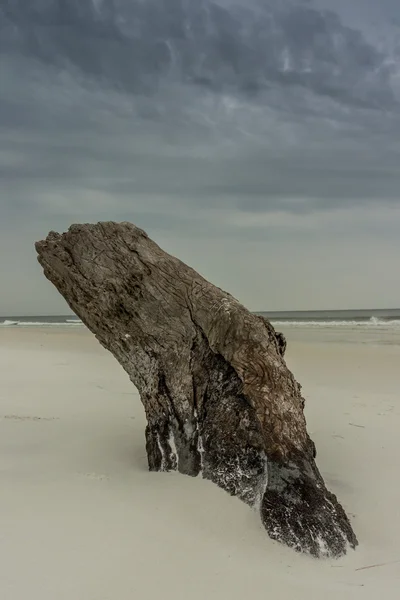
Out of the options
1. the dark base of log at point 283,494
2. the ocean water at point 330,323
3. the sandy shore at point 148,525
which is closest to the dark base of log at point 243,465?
the dark base of log at point 283,494

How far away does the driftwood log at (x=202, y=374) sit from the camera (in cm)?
322

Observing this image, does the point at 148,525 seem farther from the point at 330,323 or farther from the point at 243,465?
the point at 330,323

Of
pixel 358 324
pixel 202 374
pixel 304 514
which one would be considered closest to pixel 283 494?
pixel 304 514

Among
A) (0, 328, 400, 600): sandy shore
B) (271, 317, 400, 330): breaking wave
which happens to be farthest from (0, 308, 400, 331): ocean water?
(0, 328, 400, 600): sandy shore

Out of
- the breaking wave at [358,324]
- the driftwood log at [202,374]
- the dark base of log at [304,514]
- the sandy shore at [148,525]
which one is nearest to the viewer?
the sandy shore at [148,525]

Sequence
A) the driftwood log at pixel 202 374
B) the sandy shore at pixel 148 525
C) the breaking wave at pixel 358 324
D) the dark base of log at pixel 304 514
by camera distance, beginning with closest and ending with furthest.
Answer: the sandy shore at pixel 148 525 → the dark base of log at pixel 304 514 → the driftwood log at pixel 202 374 → the breaking wave at pixel 358 324

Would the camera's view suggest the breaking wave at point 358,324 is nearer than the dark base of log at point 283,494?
No

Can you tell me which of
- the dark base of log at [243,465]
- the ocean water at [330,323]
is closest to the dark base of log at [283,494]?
the dark base of log at [243,465]

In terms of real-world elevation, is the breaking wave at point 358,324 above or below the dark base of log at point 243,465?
below

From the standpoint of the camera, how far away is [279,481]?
324 centimetres

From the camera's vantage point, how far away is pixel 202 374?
391 cm

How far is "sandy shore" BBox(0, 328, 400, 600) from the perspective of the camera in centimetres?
258

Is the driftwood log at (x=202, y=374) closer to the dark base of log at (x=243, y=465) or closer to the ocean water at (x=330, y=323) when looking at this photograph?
the dark base of log at (x=243, y=465)

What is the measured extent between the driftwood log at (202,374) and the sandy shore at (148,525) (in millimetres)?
185
